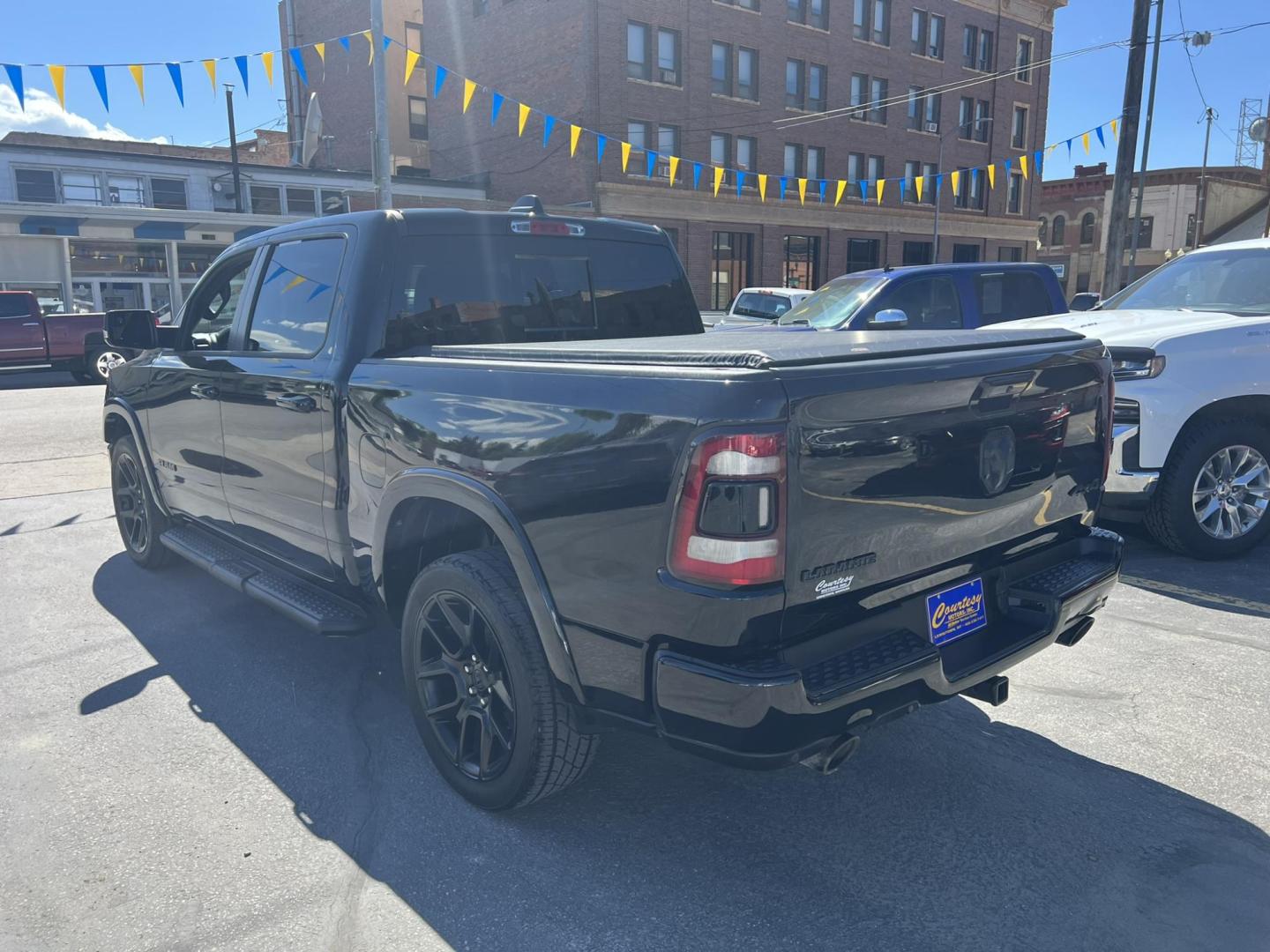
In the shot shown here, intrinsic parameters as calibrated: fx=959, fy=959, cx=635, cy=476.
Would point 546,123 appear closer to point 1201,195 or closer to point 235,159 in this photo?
point 235,159

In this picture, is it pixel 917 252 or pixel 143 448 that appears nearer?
pixel 143 448

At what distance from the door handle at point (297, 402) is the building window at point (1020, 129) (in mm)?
51161

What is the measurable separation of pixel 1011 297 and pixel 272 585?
23.6 feet

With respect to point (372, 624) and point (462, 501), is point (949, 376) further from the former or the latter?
point (372, 624)

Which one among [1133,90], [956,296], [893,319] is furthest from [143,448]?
[1133,90]

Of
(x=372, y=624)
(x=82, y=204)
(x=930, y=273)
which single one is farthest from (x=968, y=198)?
(x=372, y=624)

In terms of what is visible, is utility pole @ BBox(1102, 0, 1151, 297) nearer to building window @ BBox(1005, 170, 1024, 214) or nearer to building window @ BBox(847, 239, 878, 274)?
building window @ BBox(847, 239, 878, 274)

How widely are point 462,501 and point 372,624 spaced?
3.67 feet

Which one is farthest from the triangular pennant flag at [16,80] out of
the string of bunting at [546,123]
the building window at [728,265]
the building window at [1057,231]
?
the building window at [1057,231]

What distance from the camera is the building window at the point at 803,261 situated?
40406 mm

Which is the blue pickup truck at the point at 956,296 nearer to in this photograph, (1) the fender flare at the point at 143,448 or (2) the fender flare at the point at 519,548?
(1) the fender flare at the point at 143,448

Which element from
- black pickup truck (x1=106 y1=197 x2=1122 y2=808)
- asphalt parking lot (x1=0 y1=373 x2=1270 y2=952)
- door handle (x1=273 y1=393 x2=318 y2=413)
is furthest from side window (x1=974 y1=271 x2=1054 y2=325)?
door handle (x1=273 y1=393 x2=318 y2=413)

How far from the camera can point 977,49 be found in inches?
1786

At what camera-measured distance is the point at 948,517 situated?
9.18ft
